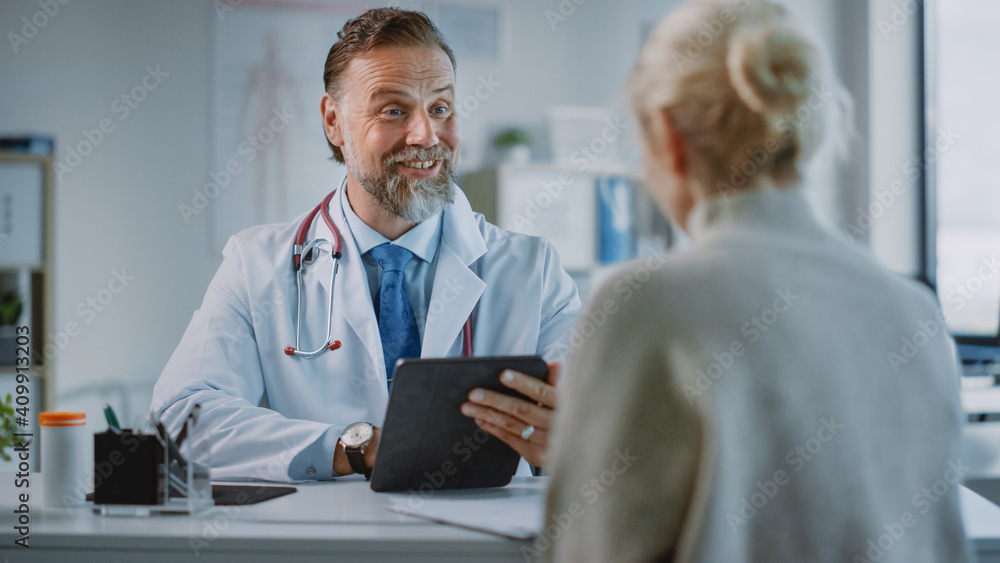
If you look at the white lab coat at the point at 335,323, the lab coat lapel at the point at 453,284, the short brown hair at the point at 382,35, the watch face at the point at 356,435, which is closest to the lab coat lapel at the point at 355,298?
the white lab coat at the point at 335,323

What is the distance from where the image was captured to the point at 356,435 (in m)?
1.44

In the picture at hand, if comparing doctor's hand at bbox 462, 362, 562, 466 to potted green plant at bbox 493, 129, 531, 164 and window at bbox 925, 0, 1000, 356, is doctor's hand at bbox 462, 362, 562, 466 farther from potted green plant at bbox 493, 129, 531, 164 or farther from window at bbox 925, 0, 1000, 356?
window at bbox 925, 0, 1000, 356

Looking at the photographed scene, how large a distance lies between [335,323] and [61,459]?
0.63 m

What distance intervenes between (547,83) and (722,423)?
3.24 metres

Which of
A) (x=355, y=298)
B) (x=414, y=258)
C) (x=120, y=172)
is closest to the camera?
(x=355, y=298)

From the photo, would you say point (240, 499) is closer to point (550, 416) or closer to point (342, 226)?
point (550, 416)

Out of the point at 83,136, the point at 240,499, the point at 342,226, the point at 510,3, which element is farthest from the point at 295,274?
the point at 510,3

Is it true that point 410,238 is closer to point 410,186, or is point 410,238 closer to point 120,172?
point 410,186

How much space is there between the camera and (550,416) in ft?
4.13

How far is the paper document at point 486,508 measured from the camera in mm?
1097

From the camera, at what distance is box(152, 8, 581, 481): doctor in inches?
67.1

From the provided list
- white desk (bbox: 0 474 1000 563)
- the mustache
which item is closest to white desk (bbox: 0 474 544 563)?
white desk (bbox: 0 474 1000 563)

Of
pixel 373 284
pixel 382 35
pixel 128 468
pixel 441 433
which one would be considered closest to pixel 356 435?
pixel 441 433

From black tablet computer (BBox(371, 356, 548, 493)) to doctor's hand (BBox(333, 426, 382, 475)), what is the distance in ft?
0.41
